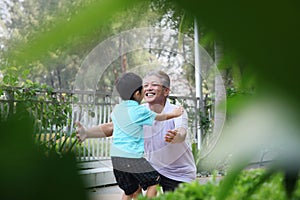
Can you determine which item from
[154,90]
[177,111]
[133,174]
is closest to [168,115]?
[177,111]

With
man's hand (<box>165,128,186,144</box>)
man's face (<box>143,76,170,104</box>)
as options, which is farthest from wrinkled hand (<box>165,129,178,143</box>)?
man's face (<box>143,76,170,104</box>)

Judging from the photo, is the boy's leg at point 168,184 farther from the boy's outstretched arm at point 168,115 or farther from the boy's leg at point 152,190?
the boy's outstretched arm at point 168,115

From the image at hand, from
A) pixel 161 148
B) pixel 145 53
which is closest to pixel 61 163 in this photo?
pixel 161 148

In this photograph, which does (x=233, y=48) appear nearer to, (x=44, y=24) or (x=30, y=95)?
(x=44, y=24)

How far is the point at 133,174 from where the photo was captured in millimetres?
2723

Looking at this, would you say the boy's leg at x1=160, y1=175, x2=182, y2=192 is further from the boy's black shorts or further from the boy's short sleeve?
the boy's short sleeve

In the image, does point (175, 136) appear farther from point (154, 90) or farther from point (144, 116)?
point (154, 90)

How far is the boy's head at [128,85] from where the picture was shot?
2.61 metres

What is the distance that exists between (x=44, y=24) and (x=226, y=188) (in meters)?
0.07

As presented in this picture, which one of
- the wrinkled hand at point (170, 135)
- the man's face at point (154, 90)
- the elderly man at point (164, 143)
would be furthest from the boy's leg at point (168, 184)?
the man's face at point (154, 90)

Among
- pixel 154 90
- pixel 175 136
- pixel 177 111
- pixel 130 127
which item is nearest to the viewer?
pixel 175 136

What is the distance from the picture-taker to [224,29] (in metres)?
0.08

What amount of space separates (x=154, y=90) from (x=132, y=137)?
298 millimetres

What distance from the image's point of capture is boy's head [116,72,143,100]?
261 centimetres
